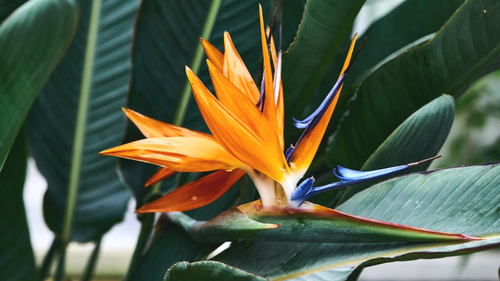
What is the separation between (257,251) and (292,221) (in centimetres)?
9

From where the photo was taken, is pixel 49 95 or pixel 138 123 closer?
pixel 138 123

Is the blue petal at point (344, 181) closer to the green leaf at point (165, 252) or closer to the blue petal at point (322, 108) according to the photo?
the blue petal at point (322, 108)

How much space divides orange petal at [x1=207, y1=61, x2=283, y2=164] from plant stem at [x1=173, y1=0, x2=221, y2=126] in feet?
0.78

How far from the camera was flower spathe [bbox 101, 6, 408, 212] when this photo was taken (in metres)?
0.31

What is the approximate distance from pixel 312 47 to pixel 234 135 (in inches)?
7.6

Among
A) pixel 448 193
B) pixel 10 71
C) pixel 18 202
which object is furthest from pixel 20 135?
pixel 448 193

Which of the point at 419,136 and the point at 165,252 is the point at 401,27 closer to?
the point at 419,136

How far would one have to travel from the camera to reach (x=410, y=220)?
35cm

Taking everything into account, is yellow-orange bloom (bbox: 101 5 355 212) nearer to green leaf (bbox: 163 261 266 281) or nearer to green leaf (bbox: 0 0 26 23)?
green leaf (bbox: 163 261 266 281)

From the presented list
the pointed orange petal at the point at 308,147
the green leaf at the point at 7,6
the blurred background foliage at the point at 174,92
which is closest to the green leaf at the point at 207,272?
the blurred background foliage at the point at 174,92

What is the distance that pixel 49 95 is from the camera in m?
0.60

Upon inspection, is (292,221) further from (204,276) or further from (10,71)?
(10,71)

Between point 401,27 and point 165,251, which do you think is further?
point 401,27

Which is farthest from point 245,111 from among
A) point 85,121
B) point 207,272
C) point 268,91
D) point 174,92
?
point 85,121
